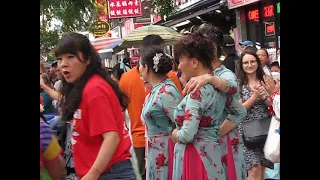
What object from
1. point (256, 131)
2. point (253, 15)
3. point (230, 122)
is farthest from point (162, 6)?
point (253, 15)

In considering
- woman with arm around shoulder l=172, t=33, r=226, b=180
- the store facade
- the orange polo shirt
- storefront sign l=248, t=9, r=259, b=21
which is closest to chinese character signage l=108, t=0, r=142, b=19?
the store facade

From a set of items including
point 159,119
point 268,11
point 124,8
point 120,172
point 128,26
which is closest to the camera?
point 120,172

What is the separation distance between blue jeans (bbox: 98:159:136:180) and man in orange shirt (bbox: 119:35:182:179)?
2.00 metres

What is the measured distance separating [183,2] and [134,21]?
11489 millimetres

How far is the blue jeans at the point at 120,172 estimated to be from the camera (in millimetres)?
2734

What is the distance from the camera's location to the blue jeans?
2734 millimetres

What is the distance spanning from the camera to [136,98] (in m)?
4.98

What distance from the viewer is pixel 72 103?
278 centimetres

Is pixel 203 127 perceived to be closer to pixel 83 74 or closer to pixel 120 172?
pixel 120 172

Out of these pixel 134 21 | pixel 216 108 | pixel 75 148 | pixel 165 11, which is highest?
pixel 134 21

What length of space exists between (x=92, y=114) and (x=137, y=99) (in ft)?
7.63

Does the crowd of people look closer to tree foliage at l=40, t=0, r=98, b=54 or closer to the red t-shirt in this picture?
the red t-shirt
